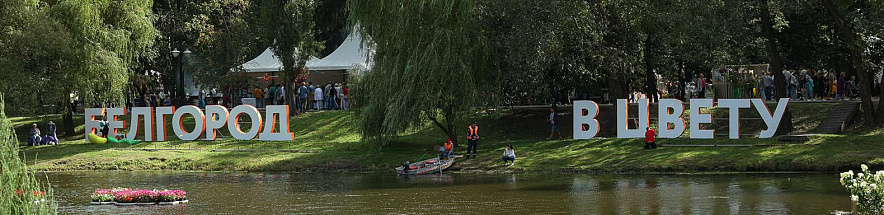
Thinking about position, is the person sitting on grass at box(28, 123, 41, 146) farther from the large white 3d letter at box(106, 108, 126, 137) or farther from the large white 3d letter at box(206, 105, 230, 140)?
the large white 3d letter at box(206, 105, 230, 140)

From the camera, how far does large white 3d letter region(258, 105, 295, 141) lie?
158 feet

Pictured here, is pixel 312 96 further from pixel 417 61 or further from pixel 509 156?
pixel 509 156

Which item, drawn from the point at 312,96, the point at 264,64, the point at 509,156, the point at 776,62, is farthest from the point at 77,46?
the point at 776,62

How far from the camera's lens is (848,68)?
5353 centimetres

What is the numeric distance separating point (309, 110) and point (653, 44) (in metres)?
18.9

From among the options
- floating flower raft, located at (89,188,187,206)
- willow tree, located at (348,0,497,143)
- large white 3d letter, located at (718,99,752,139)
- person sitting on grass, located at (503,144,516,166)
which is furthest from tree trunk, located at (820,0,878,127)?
floating flower raft, located at (89,188,187,206)

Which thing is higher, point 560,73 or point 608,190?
point 560,73

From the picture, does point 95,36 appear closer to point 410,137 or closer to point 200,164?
point 200,164

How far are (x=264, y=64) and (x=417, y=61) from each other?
68.4ft

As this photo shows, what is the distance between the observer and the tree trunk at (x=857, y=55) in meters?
41.9

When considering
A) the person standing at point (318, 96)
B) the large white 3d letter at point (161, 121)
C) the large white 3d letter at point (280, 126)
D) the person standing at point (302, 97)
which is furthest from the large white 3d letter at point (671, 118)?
the large white 3d letter at point (161, 121)

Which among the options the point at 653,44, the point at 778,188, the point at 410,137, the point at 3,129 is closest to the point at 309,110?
the point at 410,137

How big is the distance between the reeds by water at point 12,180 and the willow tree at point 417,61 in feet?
88.8

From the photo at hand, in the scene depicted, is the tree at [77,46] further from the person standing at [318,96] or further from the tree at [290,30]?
the person standing at [318,96]
